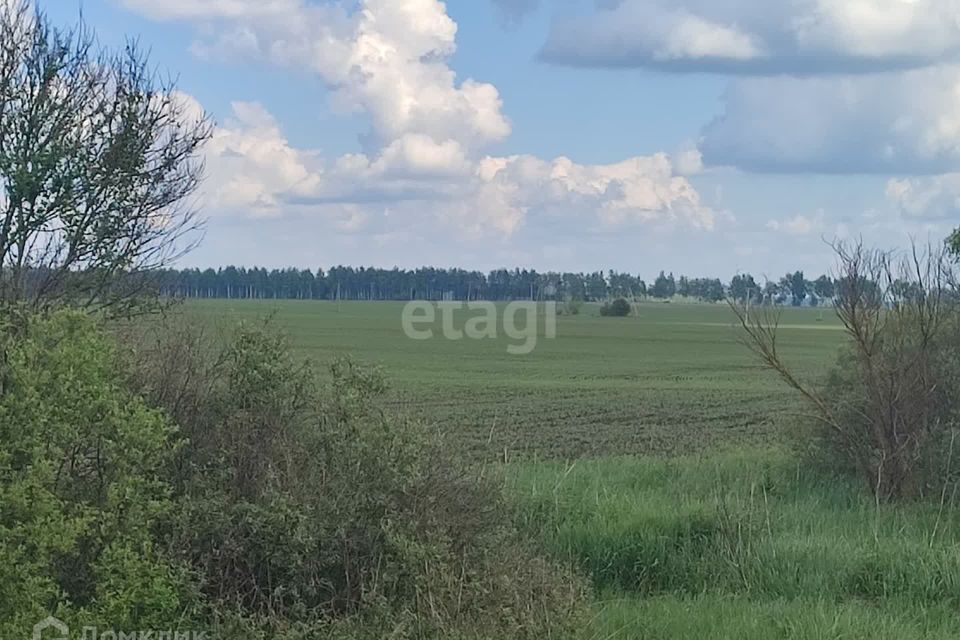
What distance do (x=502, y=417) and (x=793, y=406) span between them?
9.34 m

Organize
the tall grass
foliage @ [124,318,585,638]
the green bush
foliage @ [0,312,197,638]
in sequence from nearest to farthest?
foliage @ [0,312,197,638] < the green bush < foliage @ [124,318,585,638] < the tall grass

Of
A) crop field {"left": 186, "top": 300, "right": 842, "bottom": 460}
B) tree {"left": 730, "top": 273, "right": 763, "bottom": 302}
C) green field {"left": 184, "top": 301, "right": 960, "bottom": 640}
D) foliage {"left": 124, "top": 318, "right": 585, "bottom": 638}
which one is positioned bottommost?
crop field {"left": 186, "top": 300, "right": 842, "bottom": 460}

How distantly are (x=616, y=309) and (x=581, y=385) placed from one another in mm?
93479

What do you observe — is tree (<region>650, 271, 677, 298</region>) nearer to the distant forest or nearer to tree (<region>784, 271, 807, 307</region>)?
the distant forest

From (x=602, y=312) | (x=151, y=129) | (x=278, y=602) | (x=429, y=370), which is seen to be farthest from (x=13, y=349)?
(x=602, y=312)

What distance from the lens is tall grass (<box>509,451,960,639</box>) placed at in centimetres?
691

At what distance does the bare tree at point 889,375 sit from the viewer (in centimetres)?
1121

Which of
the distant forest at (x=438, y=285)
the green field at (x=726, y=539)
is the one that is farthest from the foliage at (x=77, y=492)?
the distant forest at (x=438, y=285)

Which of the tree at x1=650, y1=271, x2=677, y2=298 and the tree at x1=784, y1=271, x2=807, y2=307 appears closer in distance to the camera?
the tree at x1=784, y1=271, x2=807, y2=307

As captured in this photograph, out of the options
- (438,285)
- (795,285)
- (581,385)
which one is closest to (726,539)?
(795,285)

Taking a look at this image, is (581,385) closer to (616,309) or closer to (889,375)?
(889,375)

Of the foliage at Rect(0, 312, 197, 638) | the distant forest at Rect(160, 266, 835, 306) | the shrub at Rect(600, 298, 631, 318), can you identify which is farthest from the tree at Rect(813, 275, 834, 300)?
the shrub at Rect(600, 298, 631, 318)

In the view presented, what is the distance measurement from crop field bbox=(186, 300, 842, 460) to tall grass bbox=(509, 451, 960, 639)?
133cm

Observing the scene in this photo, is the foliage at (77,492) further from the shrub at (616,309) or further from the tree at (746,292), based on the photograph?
the shrub at (616,309)
